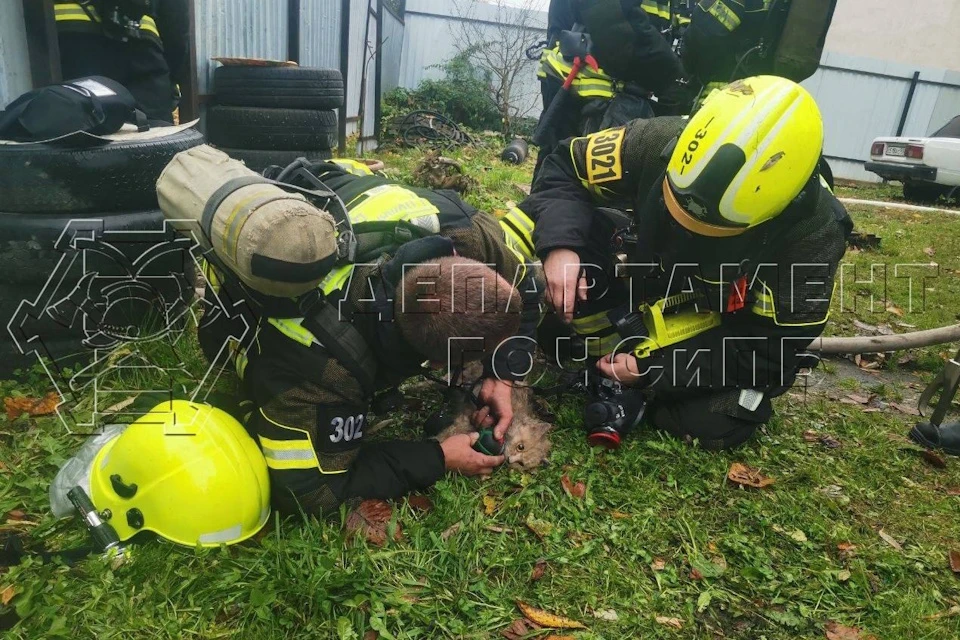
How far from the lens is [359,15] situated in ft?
31.2

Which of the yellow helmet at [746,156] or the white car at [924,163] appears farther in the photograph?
the white car at [924,163]

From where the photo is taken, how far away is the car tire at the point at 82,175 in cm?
263

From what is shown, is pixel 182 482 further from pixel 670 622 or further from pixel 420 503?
pixel 670 622

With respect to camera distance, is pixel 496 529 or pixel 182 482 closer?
pixel 182 482

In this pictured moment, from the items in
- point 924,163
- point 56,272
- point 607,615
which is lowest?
point 607,615

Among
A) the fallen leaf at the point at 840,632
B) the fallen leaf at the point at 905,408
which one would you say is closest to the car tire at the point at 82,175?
the fallen leaf at the point at 840,632

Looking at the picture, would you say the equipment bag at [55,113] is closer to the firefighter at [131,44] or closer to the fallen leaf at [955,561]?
the firefighter at [131,44]

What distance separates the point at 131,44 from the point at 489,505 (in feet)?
10.7

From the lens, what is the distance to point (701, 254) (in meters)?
2.62

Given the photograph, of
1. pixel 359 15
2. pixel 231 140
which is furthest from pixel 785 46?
pixel 359 15

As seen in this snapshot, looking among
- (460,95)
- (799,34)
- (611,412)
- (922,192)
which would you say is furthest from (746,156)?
(460,95)

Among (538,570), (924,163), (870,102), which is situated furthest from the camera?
(870,102)

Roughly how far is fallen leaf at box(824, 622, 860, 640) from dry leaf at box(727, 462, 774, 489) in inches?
27.3

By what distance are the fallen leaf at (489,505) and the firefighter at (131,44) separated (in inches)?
123
